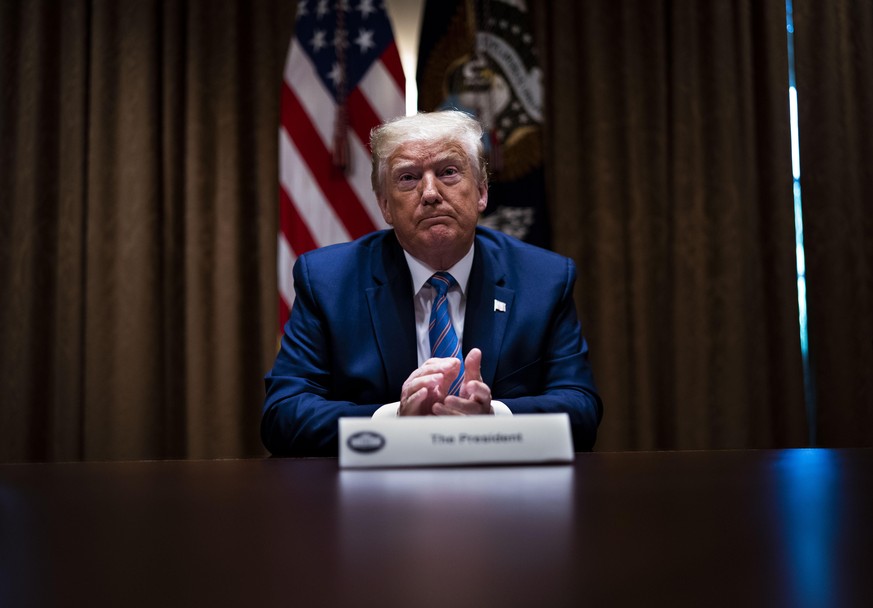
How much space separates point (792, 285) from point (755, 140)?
675mm

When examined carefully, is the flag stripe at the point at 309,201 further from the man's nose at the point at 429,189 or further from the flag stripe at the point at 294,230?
the man's nose at the point at 429,189

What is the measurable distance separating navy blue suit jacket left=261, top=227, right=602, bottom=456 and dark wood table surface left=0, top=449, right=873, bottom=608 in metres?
1.10

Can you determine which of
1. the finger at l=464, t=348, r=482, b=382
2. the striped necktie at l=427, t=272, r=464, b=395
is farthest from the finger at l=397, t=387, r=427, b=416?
the striped necktie at l=427, t=272, r=464, b=395

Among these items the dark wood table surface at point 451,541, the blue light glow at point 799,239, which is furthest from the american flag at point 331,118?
the dark wood table surface at point 451,541

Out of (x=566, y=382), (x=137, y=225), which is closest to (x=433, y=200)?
(x=566, y=382)

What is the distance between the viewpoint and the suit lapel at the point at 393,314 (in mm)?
1889

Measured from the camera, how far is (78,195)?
141 inches

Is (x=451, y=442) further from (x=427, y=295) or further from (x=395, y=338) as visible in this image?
(x=427, y=295)

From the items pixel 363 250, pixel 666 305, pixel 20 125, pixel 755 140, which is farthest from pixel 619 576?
pixel 20 125

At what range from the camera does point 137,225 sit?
11.6ft

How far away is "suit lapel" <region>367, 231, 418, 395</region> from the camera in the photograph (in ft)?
6.20

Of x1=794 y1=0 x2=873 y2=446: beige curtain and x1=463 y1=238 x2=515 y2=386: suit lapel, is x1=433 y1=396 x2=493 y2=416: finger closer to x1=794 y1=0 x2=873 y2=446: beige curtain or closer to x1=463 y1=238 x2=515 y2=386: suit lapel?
x1=463 y1=238 x2=515 y2=386: suit lapel

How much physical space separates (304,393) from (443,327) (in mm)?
378

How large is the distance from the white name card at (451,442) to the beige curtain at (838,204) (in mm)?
2972
